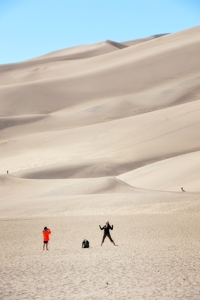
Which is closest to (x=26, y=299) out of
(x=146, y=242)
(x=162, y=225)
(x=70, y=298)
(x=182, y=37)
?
(x=70, y=298)

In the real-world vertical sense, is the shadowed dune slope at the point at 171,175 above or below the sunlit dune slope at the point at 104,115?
below

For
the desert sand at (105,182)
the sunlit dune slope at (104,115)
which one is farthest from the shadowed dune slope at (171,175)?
the sunlit dune slope at (104,115)

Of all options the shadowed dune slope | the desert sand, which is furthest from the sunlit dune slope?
the shadowed dune slope

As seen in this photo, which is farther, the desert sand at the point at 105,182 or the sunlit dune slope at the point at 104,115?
the sunlit dune slope at the point at 104,115

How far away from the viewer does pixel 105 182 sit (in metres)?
27.0

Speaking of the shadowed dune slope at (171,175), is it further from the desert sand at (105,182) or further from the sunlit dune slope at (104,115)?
the sunlit dune slope at (104,115)

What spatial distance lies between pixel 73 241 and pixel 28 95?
162 feet

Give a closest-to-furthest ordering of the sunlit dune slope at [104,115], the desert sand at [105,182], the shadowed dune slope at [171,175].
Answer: the desert sand at [105,182] < the shadowed dune slope at [171,175] < the sunlit dune slope at [104,115]

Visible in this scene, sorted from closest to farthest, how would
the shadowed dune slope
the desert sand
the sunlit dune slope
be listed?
the desert sand → the shadowed dune slope → the sunlit dune slope

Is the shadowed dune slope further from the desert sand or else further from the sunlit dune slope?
the sunlit dune slope

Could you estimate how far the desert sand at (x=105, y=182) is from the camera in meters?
9.63

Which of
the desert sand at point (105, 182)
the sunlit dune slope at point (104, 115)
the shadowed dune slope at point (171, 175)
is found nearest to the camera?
the desert sand at point (105, 182)

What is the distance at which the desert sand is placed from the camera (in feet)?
31.6

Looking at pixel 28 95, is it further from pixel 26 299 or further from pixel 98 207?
pixel 26 299
